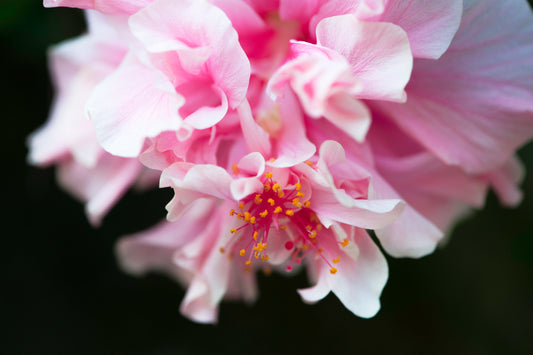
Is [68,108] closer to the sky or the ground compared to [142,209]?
closer to the sky

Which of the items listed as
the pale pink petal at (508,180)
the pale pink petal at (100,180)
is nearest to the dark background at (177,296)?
the pale pink petal at (100,180)

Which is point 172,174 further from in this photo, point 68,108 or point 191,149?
point 68,108

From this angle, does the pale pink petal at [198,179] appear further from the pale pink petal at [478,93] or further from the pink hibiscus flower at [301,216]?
the pale pink petal at [478,93]

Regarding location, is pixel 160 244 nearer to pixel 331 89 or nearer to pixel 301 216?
pixel 301 216

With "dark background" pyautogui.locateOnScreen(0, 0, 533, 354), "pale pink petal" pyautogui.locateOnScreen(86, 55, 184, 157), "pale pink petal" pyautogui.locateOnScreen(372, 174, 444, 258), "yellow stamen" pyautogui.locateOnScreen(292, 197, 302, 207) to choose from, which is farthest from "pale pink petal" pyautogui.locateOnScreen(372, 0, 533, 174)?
"dark background" pyautogui.locateOnScreen(0, 0, 533, 354)

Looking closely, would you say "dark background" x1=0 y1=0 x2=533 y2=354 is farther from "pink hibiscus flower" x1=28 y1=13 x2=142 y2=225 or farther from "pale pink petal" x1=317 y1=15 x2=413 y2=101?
"pale pink petal" x1=317 y1=15 x2=413 y2=101

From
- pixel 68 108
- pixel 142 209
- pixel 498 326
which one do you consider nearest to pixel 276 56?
pixel 68 108
